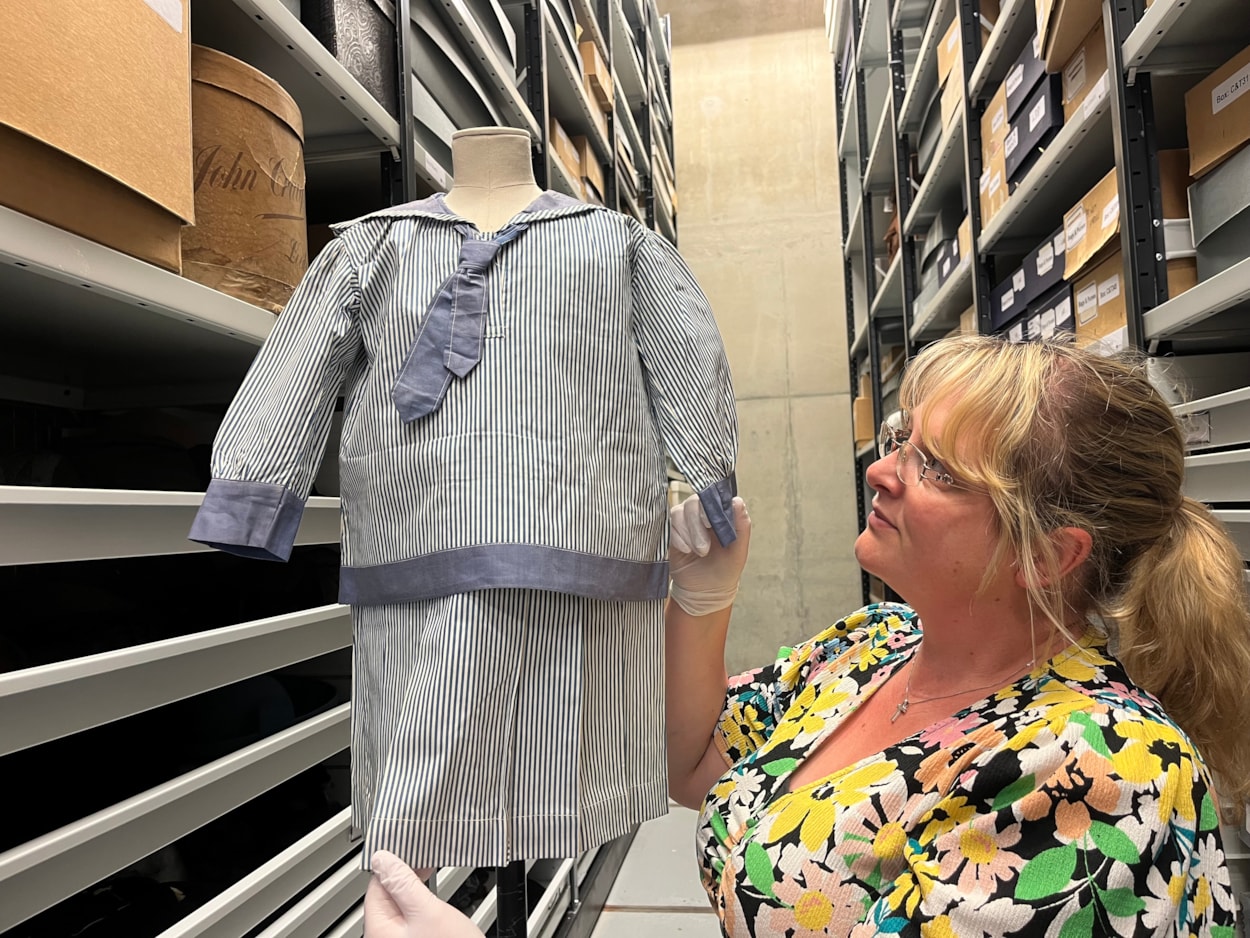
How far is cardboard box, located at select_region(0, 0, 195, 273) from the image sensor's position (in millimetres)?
763

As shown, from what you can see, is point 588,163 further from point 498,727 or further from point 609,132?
point 498,727

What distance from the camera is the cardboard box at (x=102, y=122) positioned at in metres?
0.76

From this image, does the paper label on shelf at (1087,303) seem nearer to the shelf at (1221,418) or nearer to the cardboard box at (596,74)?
the shelf at (1221,418)

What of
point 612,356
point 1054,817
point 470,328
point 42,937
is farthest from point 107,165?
point 1054,817

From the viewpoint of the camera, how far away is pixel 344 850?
1.42 metres

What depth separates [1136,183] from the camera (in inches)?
67.2

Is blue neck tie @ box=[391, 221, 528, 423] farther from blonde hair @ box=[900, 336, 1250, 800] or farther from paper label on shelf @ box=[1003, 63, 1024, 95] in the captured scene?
paper label on shelf @ box=[1003, 63, 1024, 95]

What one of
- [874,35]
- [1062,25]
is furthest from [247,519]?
[874,35]

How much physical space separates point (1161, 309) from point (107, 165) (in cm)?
170

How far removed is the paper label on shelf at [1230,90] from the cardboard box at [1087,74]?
0.33 m

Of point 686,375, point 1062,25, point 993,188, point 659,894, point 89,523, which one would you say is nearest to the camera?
point 89,523

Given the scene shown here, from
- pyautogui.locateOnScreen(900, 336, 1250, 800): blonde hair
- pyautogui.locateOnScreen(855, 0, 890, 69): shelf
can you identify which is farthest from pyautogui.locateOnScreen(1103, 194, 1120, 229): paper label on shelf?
pyautogui.locateOnScreen(855, 0, 890, 69): shelf

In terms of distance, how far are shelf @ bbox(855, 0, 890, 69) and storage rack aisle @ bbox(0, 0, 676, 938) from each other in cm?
301

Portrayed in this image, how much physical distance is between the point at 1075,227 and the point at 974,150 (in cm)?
90
